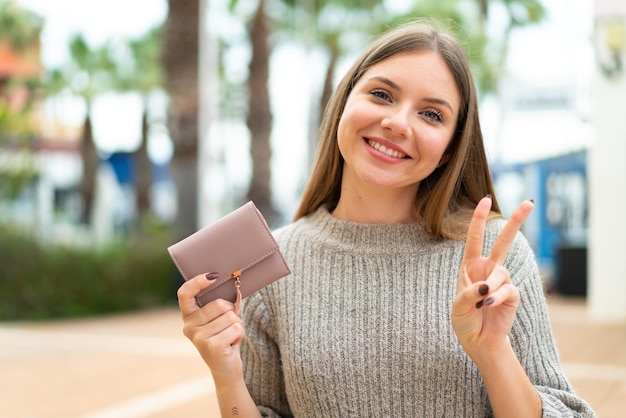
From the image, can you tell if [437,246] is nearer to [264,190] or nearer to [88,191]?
[264,190]

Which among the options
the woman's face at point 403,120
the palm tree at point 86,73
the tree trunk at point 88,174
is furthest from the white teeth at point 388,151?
the palm tree at point 86,73

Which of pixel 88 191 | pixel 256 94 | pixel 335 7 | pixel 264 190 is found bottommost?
pixel 88 191

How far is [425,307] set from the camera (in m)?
2.18

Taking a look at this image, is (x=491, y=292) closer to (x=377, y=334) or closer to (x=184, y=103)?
(x=377, y=334)

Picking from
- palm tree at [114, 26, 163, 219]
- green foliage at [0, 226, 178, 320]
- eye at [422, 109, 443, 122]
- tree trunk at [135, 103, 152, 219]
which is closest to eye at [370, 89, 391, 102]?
eye at [422, 109, 443, 122]

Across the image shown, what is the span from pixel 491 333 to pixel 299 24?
2574cm

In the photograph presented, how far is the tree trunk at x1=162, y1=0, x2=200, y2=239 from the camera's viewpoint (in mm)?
15094

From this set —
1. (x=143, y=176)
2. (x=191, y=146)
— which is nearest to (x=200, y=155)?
(x=191, y=146)

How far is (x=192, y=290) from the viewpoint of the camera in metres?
1.99

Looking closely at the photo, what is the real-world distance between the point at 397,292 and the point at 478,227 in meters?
0.40

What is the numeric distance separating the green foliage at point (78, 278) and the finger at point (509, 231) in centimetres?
1113

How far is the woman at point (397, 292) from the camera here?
2.03 m

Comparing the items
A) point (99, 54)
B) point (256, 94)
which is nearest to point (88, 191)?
point (99, 54)

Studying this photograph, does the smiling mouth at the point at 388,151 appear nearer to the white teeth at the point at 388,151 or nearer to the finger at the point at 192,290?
the white teeth at the point at 388,151
